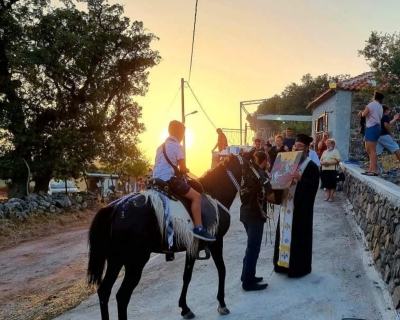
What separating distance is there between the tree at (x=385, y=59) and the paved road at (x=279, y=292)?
34.5 feet

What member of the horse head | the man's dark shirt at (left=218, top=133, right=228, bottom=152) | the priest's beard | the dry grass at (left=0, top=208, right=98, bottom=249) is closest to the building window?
the man's dark shirt at (left=218, top=133, right=228, bottom=152)

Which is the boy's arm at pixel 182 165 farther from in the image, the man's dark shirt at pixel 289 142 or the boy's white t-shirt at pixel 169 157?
the man's dark shirt at pixel 289 142

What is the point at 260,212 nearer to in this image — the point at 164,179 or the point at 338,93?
the point at 164,179

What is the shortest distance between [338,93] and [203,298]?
1585 cm

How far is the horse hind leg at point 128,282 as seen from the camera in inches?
195

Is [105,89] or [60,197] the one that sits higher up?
[105,89]

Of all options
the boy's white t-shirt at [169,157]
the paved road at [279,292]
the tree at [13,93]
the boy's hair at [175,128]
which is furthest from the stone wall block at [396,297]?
the tree at [13,93]

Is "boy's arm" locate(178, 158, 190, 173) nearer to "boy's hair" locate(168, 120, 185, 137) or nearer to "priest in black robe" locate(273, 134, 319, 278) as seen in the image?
"boy's hair" locate(168, 120, 185, 137)

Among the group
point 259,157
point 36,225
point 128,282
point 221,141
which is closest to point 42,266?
point 36,225

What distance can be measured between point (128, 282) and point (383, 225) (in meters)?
3.72

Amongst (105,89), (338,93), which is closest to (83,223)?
(105,89)

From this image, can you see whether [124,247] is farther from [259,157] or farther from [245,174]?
[259,157]

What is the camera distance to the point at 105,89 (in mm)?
20734

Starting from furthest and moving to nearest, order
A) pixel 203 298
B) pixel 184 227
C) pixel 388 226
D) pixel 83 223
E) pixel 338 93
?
pixel 338 93 < pixel 83 223 < pixel 203 298 < pixel 388 226 < pixel 184 227
